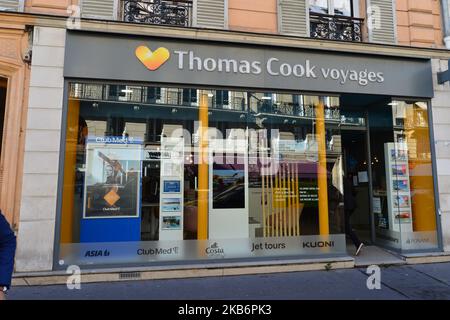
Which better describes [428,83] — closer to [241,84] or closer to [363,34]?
[363,34]

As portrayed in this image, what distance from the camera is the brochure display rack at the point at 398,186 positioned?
25.6 feet

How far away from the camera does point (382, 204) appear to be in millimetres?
8117

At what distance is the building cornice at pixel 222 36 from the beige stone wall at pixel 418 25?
0.26 meters

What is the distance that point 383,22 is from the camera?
24.9ft

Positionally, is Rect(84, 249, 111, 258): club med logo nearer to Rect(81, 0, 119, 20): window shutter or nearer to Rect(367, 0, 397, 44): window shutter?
Rect(81, 0, 119, 20): window shutter

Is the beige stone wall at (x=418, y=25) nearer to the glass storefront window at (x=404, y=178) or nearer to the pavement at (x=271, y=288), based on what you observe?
the glass storefront window at (x=404, y=178)

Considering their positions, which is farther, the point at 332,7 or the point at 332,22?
the point at 332,7

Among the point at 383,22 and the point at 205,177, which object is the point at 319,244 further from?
the point at 383,22

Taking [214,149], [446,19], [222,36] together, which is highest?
[446,19]

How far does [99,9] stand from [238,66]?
2.64 metres

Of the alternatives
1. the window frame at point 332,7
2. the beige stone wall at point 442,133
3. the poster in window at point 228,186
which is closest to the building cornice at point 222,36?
the beige stone wall at point 442,133

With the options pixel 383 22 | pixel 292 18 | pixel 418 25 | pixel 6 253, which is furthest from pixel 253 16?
pixel 6 253

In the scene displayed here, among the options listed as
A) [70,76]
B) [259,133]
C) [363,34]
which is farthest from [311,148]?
[70,76]
